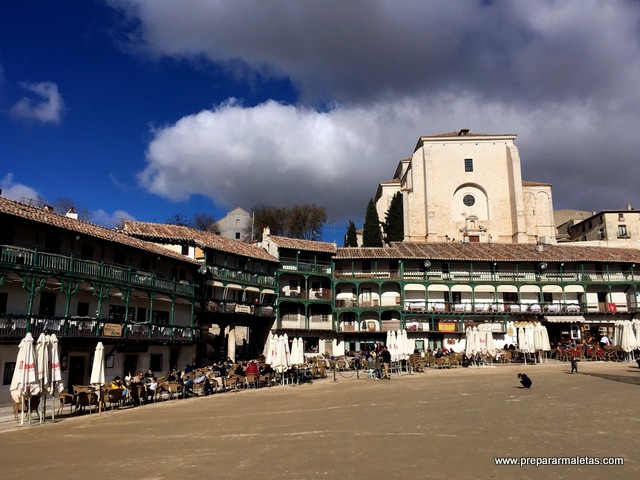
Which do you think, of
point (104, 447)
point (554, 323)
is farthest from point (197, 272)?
point (554, 323)

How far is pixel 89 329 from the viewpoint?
25562mm

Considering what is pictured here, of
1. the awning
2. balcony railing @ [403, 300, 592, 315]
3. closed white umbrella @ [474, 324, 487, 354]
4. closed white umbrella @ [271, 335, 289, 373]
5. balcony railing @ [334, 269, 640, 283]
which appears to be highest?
balcony railing @ [334, 269, 640, 283]

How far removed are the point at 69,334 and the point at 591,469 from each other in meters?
22.4

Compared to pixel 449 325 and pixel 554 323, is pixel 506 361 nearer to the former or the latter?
pixel 449 325

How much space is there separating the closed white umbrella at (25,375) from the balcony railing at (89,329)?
6549mm

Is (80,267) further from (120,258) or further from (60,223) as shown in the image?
(120,258)

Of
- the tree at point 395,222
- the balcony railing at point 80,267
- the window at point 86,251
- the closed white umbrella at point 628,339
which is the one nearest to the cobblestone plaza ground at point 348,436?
the balcony railing at point 80,267

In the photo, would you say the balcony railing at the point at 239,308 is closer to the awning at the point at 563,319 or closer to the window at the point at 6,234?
the window at the point at 6,234

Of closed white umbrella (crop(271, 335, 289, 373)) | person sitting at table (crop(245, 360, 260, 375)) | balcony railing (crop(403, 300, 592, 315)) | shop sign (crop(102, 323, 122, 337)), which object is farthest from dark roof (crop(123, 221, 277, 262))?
balcony railing (crop(403, 300, 592, 315))

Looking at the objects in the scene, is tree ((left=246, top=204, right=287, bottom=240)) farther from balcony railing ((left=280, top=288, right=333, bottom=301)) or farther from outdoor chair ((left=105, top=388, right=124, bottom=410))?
outdoor chair ((left=105, top=388, right=124, bottom=410))

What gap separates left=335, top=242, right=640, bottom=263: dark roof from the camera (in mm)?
47438

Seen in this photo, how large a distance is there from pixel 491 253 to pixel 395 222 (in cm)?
1889

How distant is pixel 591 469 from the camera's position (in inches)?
344

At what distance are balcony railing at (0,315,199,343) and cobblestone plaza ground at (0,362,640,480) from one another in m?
5.18
